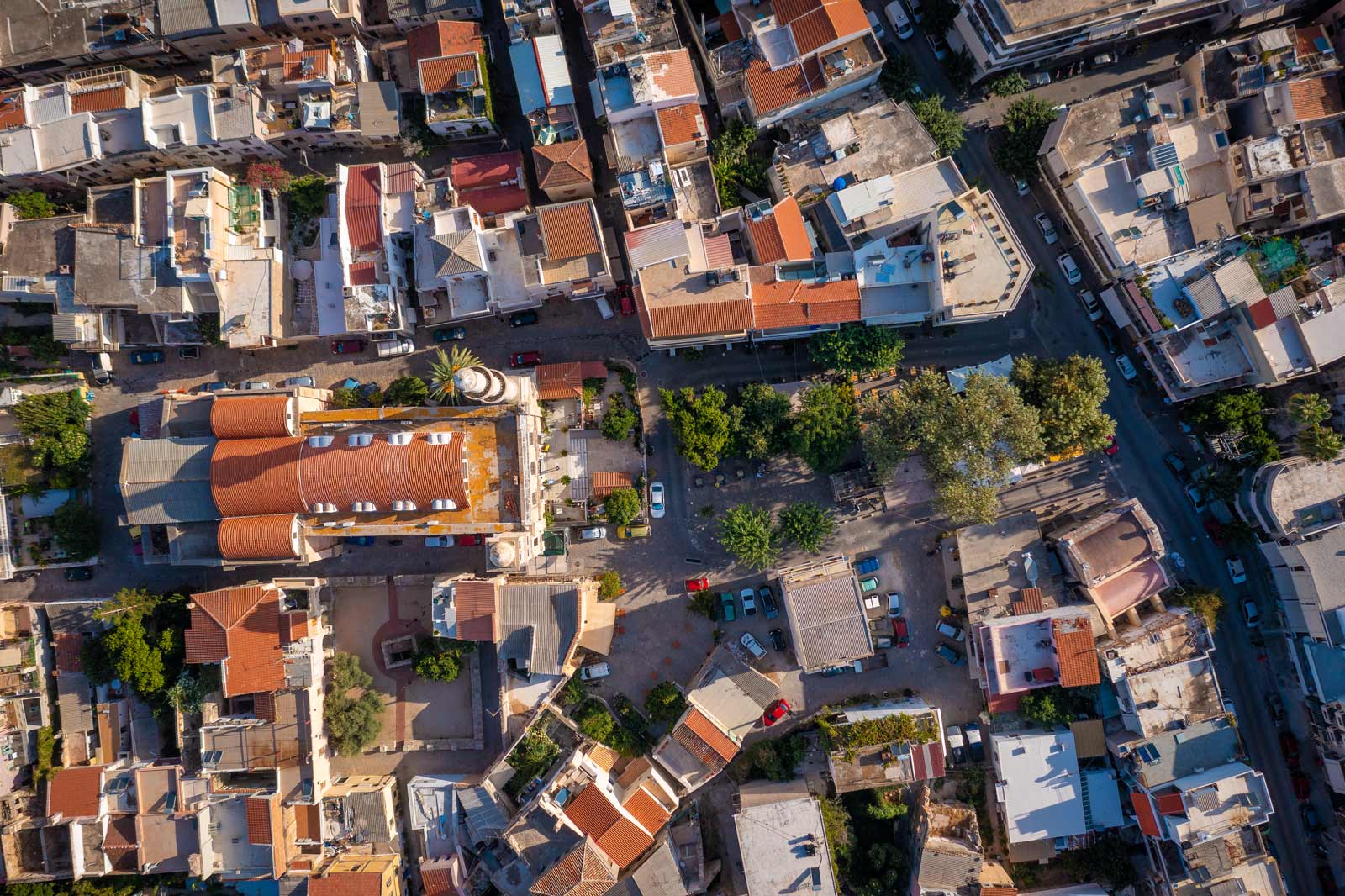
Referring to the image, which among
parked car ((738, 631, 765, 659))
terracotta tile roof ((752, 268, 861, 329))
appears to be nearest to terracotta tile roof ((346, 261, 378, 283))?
terracotta tile roof ((752, 268, 861, 329))

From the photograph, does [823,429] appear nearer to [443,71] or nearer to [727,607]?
[727,607]

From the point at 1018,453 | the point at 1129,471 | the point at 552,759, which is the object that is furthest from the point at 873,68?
the point at 552,759

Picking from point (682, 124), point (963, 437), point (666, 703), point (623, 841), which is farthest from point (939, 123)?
point (623, 841)

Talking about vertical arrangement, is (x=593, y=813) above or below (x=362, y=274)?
below

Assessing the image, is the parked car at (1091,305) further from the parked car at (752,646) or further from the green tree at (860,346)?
the parked car at (752,646)

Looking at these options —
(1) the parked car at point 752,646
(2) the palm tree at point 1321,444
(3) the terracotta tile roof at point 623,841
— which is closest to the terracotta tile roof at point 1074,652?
(2) the palm tree at point 1321,444
